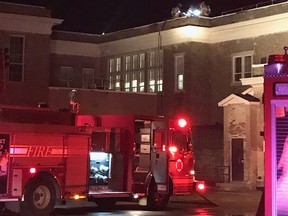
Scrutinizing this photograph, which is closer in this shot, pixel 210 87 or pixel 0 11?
pixel 0 11

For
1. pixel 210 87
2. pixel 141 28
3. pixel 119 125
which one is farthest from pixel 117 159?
pixel 141 28

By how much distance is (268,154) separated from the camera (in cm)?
729

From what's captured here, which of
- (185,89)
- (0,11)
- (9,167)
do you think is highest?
(0,11)

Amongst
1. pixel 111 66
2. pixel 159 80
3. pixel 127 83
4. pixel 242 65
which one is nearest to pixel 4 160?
pixel 242 65

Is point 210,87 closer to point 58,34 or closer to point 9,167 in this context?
point 58,34

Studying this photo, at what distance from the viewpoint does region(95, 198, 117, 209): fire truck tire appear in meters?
18.0

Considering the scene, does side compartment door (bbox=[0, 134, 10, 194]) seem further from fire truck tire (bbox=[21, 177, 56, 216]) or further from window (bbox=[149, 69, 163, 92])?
window (bbox=[149, 69, 163, 92])

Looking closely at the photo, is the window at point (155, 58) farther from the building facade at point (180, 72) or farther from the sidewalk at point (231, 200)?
the sidewalk at point (231, 200)

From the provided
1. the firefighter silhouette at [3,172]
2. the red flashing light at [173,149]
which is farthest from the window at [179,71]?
the firefighter silhouette at [3,172]

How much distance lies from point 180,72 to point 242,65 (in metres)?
3.30

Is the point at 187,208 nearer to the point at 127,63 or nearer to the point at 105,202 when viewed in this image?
the point at 105,202

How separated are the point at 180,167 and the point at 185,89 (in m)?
14.4

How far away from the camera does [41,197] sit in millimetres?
14906

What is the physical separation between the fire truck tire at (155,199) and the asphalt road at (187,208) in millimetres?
242
